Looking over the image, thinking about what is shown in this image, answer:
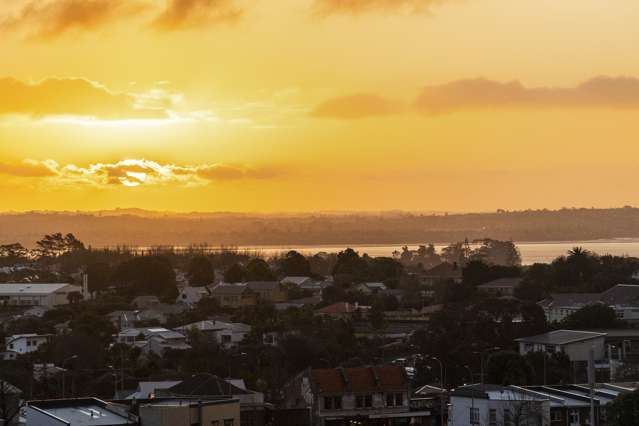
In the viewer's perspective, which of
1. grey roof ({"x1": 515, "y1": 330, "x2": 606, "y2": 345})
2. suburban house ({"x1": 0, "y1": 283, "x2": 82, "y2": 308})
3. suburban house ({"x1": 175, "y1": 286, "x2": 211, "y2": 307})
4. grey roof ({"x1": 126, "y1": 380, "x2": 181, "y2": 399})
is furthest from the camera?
suburban house ({"x1": 0, "y1": 283, "x2": 82, "y2": 308})

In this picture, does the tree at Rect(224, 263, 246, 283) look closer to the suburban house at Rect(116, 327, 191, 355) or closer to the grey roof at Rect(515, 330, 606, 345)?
the suburban house at Rect(116, 327, 191, 355)

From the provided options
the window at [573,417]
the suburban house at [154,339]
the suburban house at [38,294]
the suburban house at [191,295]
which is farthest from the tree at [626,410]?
the suburban house at [38,294]

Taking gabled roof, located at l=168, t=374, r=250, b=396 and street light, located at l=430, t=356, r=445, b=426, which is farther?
street light, located at l=430, t=356, r=445, b=426

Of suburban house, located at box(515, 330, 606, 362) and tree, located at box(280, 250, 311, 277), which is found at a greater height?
tree, located at box(280, 250, 311, 277)

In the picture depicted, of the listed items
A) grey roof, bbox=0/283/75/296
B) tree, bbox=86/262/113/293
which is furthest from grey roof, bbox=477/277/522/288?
grey roof, bbox=0/283/75/296

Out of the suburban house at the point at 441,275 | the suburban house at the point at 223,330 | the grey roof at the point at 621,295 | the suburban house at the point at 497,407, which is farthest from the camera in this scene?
the suburban house at the point at 441,275

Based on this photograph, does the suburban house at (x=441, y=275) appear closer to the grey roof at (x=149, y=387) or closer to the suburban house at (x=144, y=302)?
the suburban house at (x=144, y=302)

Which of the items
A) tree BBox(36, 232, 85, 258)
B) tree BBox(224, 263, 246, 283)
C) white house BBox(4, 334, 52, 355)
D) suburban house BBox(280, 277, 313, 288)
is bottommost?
white house BBox(4, 334, 52, 355)
